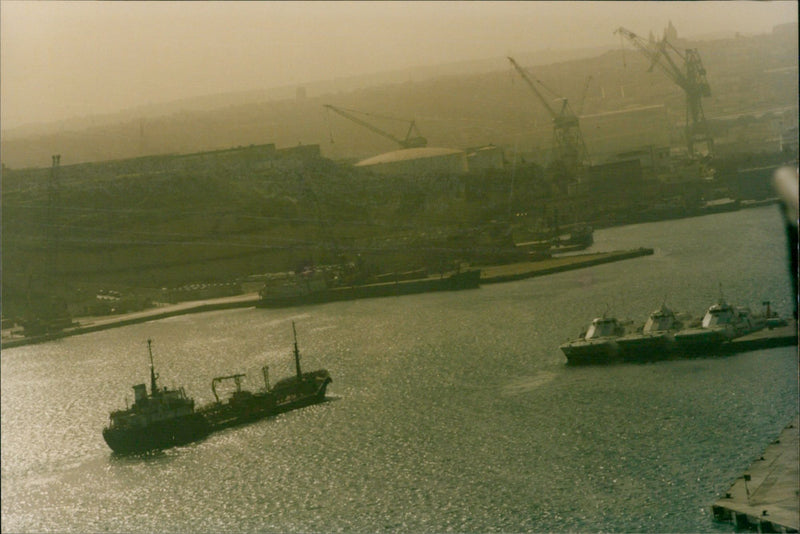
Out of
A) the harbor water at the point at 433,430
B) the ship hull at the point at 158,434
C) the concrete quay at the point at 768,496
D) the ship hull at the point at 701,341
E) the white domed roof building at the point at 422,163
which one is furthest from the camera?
the white domed roof building at the point at 422,163

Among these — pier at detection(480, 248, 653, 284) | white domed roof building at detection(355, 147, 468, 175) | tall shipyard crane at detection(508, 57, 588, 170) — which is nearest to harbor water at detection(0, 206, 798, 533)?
pier at detection(480, 248, 653, 284)

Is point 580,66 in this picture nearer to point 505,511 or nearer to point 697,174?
point 697,174

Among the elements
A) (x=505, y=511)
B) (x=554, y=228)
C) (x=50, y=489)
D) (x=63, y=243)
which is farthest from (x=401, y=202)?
(x=505, y=511)

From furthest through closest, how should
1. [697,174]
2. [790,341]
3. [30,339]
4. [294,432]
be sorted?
1. [697,174]
2. [30,339]
3. [790,341]
4. [294,432]

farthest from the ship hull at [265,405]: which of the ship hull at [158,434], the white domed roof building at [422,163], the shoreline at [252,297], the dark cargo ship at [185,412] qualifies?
the white domed roof building at [422,163]

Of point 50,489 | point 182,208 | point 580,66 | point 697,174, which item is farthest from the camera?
point 580,66

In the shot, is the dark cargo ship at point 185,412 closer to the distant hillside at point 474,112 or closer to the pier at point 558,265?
the pier at point 558,265
